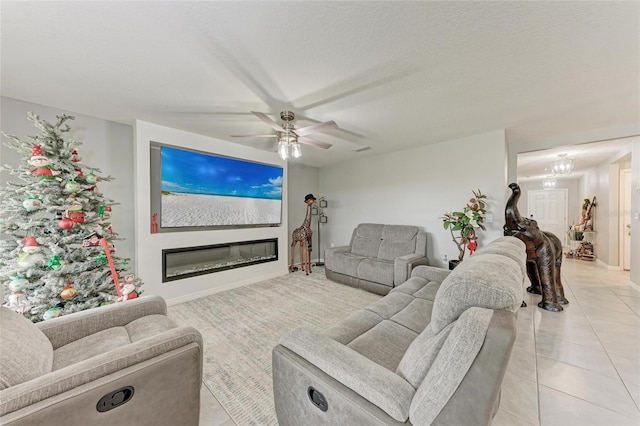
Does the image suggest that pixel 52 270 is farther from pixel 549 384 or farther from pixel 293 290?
pixel 549 384

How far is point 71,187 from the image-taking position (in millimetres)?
2039

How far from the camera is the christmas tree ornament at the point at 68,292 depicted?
77.8 inches

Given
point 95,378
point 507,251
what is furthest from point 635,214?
point 95,378

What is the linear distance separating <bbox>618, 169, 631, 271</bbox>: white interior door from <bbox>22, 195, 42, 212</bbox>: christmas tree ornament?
8881 millimetres

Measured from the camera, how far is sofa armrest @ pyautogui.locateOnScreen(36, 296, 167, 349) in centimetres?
143

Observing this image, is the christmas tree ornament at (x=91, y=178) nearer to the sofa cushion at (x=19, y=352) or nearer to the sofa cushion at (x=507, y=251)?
the sofa cushion at (x=19, y=352)

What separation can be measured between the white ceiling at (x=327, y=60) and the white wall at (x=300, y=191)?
2434 millimetres

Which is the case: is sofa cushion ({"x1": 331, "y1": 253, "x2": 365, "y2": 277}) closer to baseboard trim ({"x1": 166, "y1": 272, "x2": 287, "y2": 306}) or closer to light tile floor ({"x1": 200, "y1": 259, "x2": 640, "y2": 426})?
baseboard trim ({"x1": 166, "y1": 272, "x2": 287, "y2": 306})

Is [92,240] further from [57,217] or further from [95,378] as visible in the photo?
[95,378]

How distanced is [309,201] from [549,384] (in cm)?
400

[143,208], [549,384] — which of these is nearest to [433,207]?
[549,384]

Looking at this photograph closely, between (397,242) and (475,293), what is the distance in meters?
3.30

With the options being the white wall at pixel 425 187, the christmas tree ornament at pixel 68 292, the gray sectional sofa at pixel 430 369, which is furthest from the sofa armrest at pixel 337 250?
the christmas tree ornament at pixel 68 292

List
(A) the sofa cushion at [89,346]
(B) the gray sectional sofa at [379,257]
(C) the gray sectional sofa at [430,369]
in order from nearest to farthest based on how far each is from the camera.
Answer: (C) the gray sectional sofa at [430,369] → (A) the sofa cushion at [89,346] → (B) the gray sectional sofa at [379,257]
